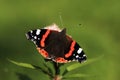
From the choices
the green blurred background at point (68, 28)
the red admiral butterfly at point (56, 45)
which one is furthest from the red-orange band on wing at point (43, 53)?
the green blurred background at point (68, 28)

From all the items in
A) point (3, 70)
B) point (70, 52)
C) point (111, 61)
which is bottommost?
point (111, 61)

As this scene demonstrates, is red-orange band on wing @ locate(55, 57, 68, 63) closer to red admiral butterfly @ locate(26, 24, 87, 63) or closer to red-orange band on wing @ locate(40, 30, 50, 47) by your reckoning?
red admiral butterfly @ locate(26, 24, 87, 63)

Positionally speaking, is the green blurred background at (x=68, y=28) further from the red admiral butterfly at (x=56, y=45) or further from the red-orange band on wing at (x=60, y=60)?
the red-orange band on wing at (x=60, y=60)

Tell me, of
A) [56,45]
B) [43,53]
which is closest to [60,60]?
[43,53]

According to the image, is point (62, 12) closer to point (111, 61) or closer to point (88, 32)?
point (88, 32)

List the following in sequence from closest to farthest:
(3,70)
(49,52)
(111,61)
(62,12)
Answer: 1. (49,52)
2. (3,70)
3. (111,61)
4. (62,12)

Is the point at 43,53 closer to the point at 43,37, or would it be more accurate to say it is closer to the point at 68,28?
the point at 43,37

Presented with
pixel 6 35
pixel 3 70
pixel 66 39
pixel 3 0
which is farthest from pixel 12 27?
pixel 66 39
